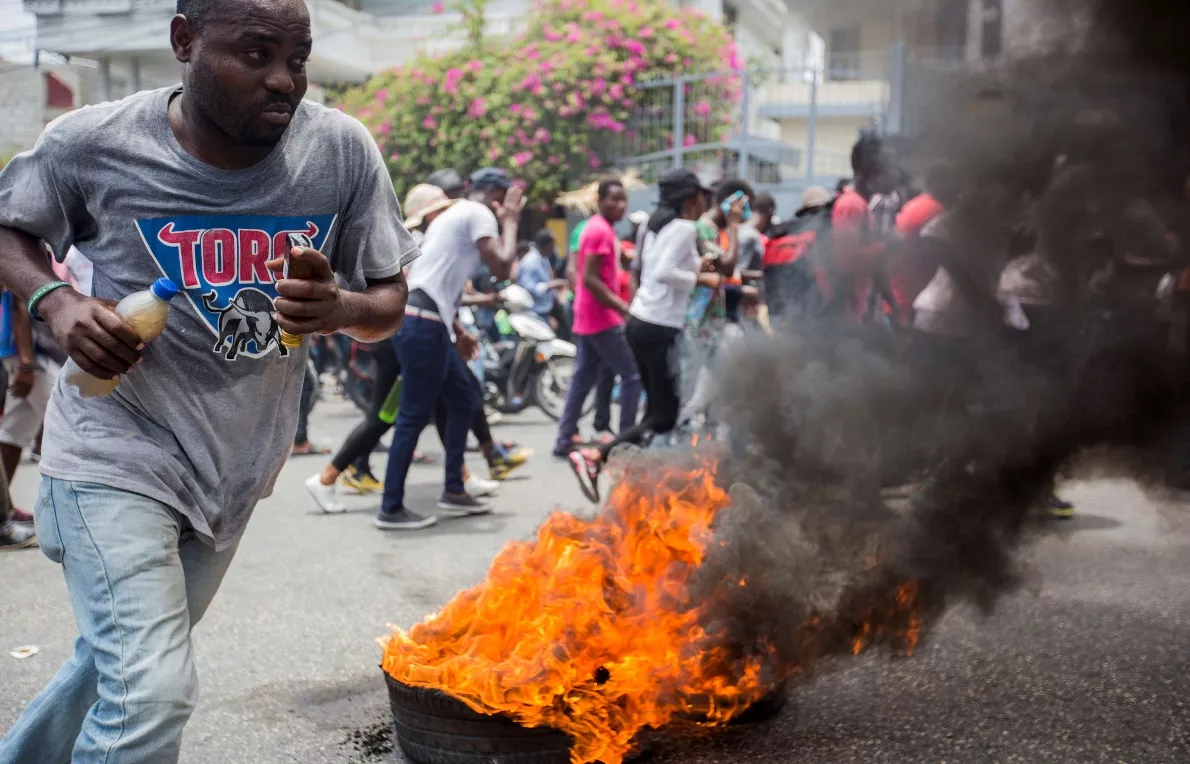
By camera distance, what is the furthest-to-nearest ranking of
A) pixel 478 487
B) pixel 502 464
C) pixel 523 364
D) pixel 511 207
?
1. pixel 523 364
2. pixel 502 464
3. pixel 478 487
4. pixel 511 207

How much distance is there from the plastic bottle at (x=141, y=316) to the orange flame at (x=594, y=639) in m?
1.25

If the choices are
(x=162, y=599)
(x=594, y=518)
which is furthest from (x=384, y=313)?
(x=594, y=518)

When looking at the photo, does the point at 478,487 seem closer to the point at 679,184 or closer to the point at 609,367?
the point at 609,367

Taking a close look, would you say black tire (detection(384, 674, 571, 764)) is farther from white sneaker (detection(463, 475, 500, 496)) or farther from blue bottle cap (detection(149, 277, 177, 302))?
A: white sneaker (detection(463, 475, 500, 496))

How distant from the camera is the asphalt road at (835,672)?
140 inches

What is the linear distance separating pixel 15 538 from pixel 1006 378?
201 inches

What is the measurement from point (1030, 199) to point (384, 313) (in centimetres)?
231

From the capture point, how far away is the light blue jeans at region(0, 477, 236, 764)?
7.34ft

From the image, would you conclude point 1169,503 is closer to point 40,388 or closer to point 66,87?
point 40,388

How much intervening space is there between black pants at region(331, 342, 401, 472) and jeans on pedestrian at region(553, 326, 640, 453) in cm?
201

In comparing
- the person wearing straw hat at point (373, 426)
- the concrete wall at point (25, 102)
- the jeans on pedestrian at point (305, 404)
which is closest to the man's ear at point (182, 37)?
the person wearing straw hat at point (373, 426)

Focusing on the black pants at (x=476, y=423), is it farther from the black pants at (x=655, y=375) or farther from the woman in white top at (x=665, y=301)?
the black pants at (x=655, y=375)

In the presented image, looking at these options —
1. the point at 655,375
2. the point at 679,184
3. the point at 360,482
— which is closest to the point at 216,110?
the point at 655,375

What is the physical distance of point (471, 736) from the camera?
3160mm
